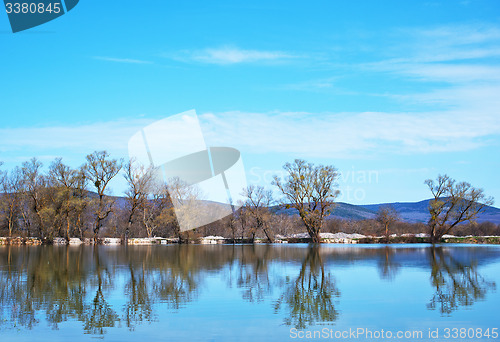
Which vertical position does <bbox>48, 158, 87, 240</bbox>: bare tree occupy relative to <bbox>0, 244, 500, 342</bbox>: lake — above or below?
above

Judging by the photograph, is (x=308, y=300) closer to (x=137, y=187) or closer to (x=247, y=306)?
(x=247, y=306)

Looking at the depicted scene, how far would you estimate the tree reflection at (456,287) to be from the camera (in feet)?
37.1

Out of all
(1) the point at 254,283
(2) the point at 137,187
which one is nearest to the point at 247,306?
(1) the point at 254,283

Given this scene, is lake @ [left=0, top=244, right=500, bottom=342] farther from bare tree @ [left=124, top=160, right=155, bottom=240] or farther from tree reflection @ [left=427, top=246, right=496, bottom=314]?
bare tree @ [left=124, top=160, right=155, bottom=240]

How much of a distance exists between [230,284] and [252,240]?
46.5m

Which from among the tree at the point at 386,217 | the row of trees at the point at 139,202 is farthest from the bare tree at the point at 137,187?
the tree at the point at 386,217

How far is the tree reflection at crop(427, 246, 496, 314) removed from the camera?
1131 centimetres

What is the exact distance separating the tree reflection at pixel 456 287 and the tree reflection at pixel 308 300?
238cm

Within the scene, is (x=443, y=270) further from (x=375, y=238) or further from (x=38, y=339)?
(x=375, y=238)

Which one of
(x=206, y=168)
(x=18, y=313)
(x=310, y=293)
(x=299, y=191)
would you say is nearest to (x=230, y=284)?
(x=310, y=293)

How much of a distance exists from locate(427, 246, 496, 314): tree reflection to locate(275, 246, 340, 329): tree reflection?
238cm

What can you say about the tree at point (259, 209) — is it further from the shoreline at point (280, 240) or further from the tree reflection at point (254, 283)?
the tree reflection at point (254, 283)

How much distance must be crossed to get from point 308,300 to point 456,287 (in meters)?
5.15

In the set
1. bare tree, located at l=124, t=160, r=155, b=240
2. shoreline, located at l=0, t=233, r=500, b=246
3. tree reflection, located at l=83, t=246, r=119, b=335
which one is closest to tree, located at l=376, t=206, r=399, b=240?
shoreline, located at l=0, t=233, r=500, b=246
